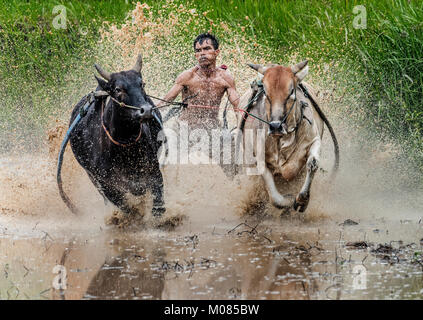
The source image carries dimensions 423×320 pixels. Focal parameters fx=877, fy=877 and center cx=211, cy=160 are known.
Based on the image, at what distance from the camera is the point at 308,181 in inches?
295

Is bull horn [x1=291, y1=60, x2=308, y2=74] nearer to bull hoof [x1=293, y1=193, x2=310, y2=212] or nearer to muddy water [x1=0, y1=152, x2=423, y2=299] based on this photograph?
bull hoof [x1=293, y1=193, x2=310, y2=212]

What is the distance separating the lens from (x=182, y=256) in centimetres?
625

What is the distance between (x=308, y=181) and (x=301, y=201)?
0.61ft

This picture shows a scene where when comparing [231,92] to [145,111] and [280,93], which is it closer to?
[280,93]

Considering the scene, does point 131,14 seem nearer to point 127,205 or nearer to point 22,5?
point 22,5

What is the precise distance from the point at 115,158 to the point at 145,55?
426cm

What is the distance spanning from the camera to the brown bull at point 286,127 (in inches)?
287

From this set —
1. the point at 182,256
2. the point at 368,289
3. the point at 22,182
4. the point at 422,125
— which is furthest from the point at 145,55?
the point at 368,289

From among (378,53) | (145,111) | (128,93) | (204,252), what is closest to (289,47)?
(378,53)

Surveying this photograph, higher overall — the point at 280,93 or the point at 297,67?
the point at 297,67

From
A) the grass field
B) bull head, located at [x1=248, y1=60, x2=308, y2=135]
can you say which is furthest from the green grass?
bull head, located at [x1=248, y1=60, x2=308, y2=135]

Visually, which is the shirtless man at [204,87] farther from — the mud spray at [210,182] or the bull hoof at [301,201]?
the bull hoof at [301,201]

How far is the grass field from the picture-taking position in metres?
9.53

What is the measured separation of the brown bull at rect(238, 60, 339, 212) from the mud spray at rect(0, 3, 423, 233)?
28 centimetres
